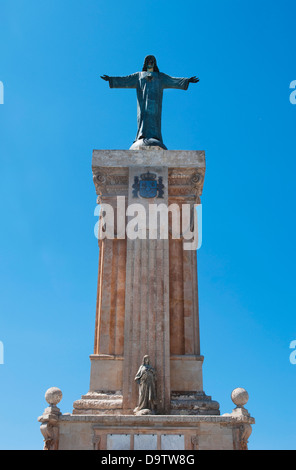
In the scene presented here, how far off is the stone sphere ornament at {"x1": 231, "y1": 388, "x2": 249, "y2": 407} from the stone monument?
4cm

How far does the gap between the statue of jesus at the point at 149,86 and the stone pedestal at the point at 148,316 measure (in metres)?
2.06

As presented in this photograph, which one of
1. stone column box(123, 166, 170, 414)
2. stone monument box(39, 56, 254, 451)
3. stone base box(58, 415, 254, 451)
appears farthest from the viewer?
stone column box(123, 166, 170, 414)

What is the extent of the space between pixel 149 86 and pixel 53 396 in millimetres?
14701

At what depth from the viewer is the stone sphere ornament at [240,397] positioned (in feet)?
55.9

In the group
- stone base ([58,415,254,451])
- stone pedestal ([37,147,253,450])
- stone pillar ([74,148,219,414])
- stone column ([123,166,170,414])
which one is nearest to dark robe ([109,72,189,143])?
stone pedestal ([37,147,253,450])

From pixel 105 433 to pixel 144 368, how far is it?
8.34 ft

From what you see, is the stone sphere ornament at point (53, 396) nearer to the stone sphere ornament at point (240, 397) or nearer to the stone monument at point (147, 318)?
the stone monument at point (147, 318)

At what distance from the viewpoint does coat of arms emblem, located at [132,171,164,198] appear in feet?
70.9

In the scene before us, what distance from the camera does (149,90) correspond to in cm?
2467

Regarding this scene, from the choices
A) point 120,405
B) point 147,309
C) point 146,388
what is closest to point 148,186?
point 147,309

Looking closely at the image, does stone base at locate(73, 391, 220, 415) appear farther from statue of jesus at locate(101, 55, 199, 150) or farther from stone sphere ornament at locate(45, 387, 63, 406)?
statue of jesus at locate(101, 55, 199, 150)

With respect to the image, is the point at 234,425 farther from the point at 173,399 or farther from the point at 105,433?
the point at 105,433

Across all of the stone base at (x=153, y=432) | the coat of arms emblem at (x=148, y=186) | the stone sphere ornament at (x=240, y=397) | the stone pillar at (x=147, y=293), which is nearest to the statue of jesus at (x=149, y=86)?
the stone pillar at (x=147, y=293)

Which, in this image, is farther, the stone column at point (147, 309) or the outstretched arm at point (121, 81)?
the outstretched arm at point (121, 81)
